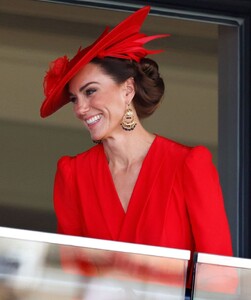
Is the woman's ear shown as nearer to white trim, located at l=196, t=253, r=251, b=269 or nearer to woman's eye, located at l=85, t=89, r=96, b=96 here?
woman's eye, located at l=85, t=89, r=96, b=96

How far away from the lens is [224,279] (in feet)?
6.69

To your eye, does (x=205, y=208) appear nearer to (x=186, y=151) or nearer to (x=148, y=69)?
(x=186, y=151)

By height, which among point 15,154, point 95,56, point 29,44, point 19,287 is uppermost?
point 29,44

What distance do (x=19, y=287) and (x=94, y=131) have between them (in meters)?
0.61

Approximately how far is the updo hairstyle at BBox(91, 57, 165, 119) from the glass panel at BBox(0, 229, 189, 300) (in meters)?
0.61

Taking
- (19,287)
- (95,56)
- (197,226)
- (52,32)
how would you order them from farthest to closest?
(52,32) → (95,56) → (197,226) → (19,287)

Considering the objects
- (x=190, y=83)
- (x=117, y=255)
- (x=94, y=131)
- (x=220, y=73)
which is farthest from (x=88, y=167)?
(x=190, y=83)

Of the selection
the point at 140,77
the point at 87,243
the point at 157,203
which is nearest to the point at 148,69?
the point at 140,77

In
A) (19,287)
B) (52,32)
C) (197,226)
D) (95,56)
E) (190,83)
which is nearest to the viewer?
(19,287)

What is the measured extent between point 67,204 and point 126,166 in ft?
0.58

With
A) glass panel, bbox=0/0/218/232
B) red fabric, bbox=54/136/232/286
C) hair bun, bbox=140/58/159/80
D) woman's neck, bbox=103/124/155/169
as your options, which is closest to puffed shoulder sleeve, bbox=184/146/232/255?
red fabric, bbox=54/136/232/286

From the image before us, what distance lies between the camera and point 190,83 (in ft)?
13.9

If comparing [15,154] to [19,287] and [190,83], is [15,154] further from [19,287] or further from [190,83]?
[19,287]

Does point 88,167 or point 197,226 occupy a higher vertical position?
point 88,167
